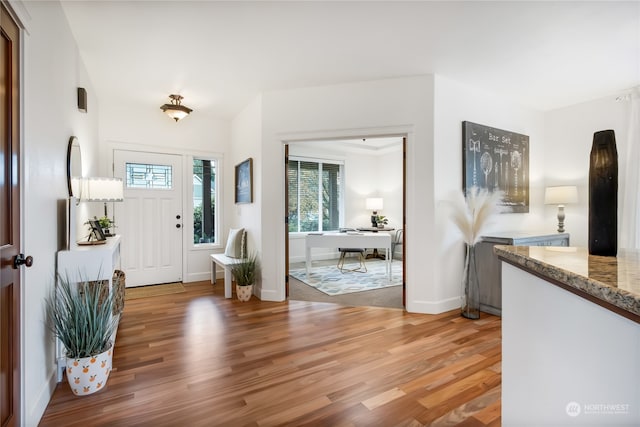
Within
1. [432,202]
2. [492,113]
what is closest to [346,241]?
[432,202]

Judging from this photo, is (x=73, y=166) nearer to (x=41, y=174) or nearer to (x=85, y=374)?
(x=41, y=174)

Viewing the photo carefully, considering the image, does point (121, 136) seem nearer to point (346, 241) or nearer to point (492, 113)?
point (346, 241)

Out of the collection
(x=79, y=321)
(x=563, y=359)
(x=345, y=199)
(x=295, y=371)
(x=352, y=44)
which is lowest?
(x=295, y=371)

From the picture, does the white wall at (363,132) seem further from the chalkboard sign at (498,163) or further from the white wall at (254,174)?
the chalkboard sign at (498,163)

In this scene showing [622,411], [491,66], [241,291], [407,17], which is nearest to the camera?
[622,411]

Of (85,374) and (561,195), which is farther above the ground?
(561,195)

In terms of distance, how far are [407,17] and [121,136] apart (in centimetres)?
402

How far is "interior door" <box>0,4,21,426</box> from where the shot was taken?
1.40 meters

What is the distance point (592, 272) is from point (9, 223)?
234 centimetres

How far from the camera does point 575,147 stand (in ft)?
13.7

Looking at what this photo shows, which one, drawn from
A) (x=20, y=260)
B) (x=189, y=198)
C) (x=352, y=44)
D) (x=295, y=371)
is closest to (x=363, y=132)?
(x=352, y=44)

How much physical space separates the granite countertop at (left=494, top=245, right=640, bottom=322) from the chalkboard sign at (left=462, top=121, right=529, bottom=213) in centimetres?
245

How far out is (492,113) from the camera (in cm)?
382

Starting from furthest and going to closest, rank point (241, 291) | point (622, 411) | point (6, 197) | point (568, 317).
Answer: point (241, 291), point (6, 197), point (568, 317), point (622, 411)
